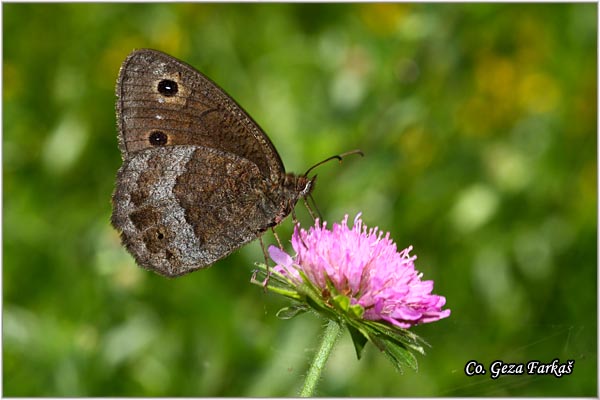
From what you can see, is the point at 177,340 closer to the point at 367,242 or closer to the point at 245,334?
the point at 245,334

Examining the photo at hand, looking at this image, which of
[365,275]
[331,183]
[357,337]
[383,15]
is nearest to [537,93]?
[383,15]

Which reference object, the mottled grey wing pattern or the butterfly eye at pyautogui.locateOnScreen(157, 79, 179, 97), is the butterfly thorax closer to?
the mottled grey wing pattern

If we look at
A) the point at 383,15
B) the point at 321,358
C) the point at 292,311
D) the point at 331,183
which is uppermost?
the point at 383,15

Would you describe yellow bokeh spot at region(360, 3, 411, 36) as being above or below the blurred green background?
above

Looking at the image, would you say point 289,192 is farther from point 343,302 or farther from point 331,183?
point 331,183

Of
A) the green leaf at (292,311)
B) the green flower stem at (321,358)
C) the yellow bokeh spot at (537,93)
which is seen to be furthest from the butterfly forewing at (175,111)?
the yellow bokeh spot at (537,93)

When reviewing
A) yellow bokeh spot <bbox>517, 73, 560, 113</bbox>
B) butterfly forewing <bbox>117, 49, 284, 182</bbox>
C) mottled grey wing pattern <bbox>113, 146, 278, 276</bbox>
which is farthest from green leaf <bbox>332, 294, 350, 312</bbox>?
yellow bokeh spot <bbox>517, 73, 560, 113</bbox>
